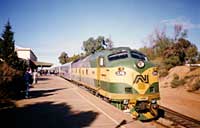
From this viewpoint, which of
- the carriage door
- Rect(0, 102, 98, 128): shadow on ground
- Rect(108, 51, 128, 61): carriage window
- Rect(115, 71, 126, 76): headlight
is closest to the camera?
Rect(0, 102, 98, 128): shadow on ground

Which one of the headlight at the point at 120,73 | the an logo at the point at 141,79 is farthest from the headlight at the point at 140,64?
the headlight at the point at 120,73

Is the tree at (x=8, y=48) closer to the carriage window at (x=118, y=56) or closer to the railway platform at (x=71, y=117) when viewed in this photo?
the railway platform at (x=71, y=117)

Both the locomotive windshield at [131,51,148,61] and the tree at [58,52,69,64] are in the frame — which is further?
the tree at [58,52,69,64]

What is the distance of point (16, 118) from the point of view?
35.9 feet

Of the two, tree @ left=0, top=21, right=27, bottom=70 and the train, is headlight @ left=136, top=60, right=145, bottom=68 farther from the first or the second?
tree @ left=0, top=21, right=27, bottom=70

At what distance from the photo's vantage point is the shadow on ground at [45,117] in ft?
32.0

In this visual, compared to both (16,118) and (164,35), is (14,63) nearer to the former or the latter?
(16,118)


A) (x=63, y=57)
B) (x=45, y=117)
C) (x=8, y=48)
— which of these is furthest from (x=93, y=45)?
(x=45, y=117)

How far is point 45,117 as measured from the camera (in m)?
11.1

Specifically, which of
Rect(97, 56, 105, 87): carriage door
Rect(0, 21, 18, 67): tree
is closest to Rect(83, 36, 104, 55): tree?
Rect(0, 21, 18, 67): tree

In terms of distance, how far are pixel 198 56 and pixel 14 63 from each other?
50.3 m

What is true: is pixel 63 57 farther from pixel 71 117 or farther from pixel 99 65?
pixel 71 117

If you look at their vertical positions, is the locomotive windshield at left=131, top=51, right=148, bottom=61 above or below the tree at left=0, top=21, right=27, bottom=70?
below

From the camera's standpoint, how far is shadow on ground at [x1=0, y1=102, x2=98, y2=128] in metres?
9.75
